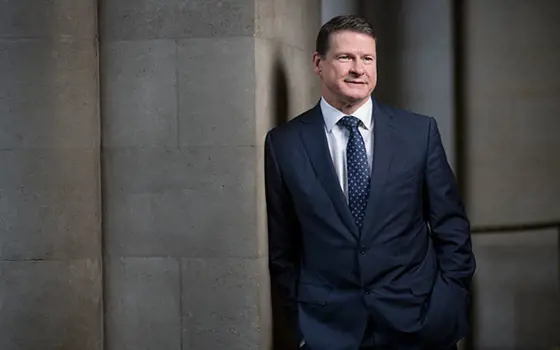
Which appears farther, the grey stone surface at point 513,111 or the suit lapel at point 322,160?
the grey stone surface at point 513,111

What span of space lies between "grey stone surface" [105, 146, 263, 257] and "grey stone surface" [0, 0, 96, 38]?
0.47 metres

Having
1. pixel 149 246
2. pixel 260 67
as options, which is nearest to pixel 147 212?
pixel 149 246

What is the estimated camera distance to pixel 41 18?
3510 millimetres

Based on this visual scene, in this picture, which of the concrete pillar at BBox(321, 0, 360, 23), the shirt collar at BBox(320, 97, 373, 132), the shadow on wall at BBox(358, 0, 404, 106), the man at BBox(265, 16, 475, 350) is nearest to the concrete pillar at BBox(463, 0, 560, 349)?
the shadow on wall at BBox(358, 0, 404, 106)

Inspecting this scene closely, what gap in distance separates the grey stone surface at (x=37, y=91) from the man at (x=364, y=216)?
2.41 ft

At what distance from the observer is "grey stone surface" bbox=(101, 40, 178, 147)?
347cm

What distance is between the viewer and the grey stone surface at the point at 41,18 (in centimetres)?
351

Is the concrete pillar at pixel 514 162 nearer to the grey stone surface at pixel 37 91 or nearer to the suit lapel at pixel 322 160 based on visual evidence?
the suit lapel at pixel 322 160

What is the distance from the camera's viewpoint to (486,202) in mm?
4062

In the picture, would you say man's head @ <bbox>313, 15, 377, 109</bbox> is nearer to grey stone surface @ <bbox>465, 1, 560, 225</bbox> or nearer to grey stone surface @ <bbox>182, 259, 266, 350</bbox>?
grey stone surface @ <bbox>182, 259, 266, 350</bbox>

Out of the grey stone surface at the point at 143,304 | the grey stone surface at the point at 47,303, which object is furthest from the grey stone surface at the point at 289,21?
the grey stone surface at the point at 47,303

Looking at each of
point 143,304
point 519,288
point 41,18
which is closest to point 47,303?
point 143,304

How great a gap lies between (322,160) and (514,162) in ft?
3.47

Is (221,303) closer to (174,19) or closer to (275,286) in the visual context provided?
(275,286)
